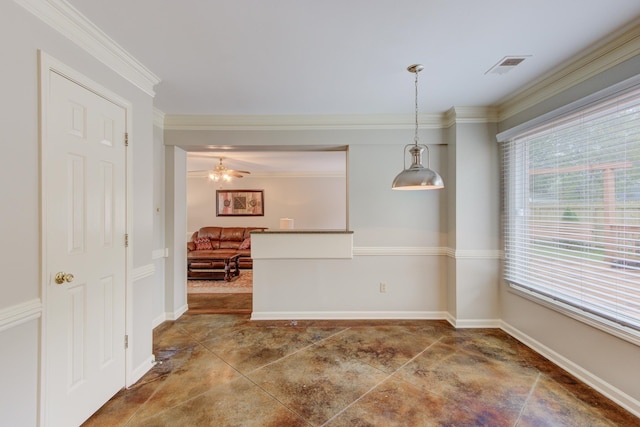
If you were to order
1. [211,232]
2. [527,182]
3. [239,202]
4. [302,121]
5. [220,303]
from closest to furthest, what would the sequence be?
[527,182], [302,121], [220,303], [211,232], [239,202]

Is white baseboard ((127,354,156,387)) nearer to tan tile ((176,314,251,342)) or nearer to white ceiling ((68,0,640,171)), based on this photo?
tan tile ((176,314,251,342))

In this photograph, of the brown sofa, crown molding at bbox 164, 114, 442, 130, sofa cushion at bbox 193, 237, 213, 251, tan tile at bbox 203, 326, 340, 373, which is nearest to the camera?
tan tile at bbox 203, 326, 340, 373

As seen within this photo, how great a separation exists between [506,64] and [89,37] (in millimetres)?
3036

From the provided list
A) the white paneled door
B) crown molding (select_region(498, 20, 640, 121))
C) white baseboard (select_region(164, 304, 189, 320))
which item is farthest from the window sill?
white baseboard (select_region(164, 304, 189, 320))

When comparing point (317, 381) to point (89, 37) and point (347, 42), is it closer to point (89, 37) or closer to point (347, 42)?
point (347, 42)

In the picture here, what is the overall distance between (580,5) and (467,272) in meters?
2.48

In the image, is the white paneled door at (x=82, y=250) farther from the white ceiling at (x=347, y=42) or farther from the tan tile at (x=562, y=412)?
the tan tile at (x=562, y=412)

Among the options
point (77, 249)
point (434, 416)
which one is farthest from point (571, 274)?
point (77, 249)

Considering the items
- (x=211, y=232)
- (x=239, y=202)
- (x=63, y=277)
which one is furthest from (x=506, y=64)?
(x=211, y=232)

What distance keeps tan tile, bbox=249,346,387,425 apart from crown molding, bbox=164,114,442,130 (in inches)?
102

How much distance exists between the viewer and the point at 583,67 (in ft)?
6.91

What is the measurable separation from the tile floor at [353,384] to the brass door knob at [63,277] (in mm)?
963

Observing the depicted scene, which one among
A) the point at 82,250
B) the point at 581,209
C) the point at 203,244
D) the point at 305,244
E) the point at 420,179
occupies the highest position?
the point at 420,179

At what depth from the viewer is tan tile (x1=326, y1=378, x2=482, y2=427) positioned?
173 centimetres
